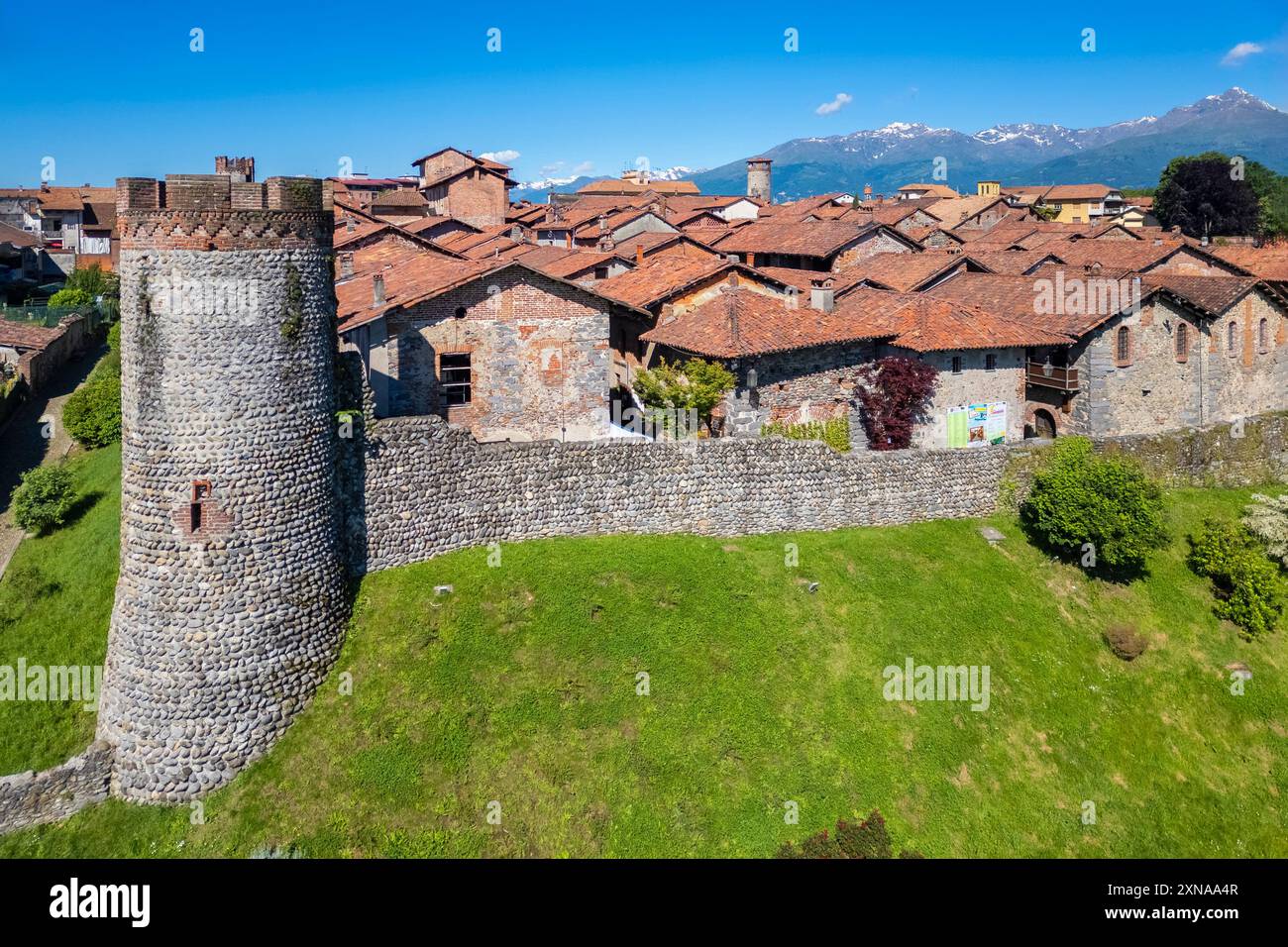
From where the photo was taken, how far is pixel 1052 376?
104 feet

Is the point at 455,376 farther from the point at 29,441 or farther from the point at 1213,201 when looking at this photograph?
the point at 1213,201

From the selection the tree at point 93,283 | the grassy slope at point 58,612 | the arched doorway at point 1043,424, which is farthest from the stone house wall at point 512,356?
the tree at point 93,283

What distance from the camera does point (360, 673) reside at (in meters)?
18.5

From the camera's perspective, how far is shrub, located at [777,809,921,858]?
1689 centimetres

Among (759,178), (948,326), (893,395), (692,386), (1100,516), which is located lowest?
(1100,516)

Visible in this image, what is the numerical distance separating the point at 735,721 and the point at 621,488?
6.12 m

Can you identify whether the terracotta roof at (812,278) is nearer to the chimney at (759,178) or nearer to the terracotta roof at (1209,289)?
the terracotta roof at (1209,289)

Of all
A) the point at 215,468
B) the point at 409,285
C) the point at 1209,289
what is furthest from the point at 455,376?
the point at 1209,289

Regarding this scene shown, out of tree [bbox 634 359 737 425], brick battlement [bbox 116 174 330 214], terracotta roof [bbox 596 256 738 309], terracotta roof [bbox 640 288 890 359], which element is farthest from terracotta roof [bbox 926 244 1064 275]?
brick battlement [bbox 116 174 330 214]

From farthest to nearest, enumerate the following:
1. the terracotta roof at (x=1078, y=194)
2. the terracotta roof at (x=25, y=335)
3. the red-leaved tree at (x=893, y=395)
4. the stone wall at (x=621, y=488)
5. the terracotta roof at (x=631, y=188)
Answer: the terracotta roof at (x=1078, y=194), the terracotta roof at (x=631, y=188), the terracotta roof at (x=25, y=335), the red-leaved tree at (x=893, y=395), the stone wall at (x=621, y=488)

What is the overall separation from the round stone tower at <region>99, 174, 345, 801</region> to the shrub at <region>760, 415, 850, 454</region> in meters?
13.7

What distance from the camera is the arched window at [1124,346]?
31250 millimetres

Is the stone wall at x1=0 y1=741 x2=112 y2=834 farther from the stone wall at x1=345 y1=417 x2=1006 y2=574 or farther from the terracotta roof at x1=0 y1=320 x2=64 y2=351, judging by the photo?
the terracotta roof at x1=0 y1=320 x2=64 y2=351

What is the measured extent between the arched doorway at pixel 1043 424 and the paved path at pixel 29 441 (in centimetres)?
2969
